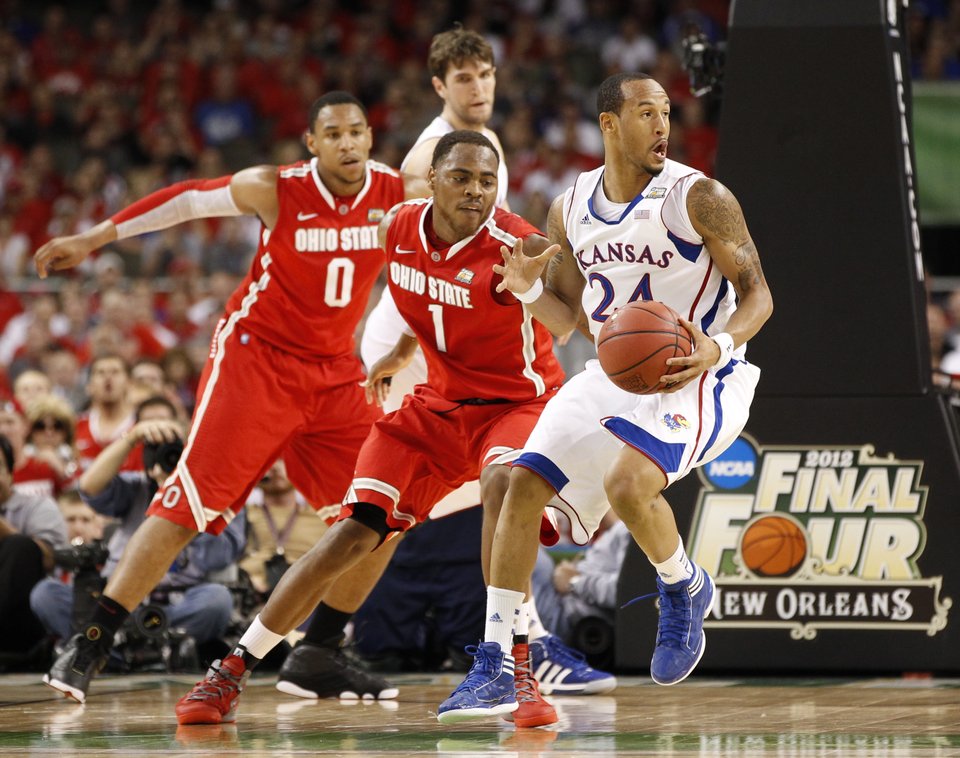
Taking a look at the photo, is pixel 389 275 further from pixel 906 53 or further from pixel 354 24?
pixel 354 24

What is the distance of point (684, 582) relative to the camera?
5652mm

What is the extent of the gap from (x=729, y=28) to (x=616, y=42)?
10.3 metres

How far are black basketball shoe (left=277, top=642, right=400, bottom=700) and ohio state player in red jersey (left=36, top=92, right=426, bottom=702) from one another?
2 centimetres

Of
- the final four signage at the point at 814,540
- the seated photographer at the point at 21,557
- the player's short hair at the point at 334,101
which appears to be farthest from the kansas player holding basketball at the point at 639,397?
the seated photographer at the point at 21,557

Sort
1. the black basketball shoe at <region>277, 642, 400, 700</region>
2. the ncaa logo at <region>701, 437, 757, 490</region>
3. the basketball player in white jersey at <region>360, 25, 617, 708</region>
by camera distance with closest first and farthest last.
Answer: the black basketball shoe at <region>277, 642, 400, 700</region>, the basketball player in white jersey at <region>360, 25, 617, 708</region>, the ncaa logo at <region>701, 437, 757, 490</region>

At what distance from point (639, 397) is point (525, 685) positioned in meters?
1.10

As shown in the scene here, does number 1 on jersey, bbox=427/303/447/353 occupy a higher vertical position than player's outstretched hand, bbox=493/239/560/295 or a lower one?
lower

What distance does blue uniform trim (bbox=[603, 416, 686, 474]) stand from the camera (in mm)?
5375

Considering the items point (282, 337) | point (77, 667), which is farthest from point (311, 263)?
point (77, 667)

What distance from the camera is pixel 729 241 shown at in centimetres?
556

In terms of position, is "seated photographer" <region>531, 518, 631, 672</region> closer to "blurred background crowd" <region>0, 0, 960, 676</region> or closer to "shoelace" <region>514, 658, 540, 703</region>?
"shoelace" <region>514, 658, 540, 703</region>

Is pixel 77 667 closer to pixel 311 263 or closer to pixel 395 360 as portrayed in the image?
pixel 395 360

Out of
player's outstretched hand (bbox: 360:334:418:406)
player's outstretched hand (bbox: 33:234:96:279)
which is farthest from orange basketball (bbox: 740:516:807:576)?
player's outstretched hand (bbox: 33:234:96:279)

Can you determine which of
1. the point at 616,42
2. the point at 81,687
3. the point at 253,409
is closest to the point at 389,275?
Result: the point at 253,409
